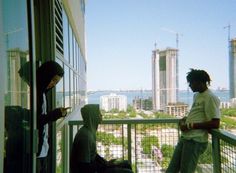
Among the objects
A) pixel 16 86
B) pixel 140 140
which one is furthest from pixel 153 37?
pixel 16 86

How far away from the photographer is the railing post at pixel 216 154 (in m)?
3.01

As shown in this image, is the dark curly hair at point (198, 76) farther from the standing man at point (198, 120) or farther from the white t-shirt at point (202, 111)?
the white t-shirt at point (202, 111)

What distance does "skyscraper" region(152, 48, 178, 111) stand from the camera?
2853 cm

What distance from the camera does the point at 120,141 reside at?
4.08 metres

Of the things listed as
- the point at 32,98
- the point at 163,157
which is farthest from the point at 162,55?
the point at 32,98

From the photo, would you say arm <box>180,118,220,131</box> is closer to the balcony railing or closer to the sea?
the sea

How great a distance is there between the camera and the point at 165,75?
1153 inches

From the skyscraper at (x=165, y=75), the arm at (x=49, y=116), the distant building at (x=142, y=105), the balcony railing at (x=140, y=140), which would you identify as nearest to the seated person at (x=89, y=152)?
the balcony railing at (x=140, y=140)

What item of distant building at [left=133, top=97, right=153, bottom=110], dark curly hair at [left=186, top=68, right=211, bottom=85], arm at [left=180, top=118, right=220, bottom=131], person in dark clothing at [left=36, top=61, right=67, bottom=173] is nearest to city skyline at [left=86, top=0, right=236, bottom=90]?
distant building at [left=133, top=97, right=153, bottom=110]

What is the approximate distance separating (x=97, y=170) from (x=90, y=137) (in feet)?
1.19

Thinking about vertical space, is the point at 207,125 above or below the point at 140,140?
above

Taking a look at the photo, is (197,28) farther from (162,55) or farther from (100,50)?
(162,55)

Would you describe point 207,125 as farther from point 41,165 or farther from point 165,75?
point 165,75

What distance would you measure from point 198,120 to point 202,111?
10 cm
